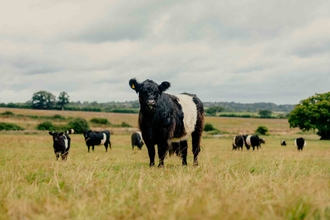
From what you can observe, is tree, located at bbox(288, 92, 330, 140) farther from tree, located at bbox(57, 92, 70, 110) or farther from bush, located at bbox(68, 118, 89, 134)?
tree, located at bbox(57, 92, 70, 110)

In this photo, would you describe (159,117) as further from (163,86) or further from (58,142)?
(58,142)

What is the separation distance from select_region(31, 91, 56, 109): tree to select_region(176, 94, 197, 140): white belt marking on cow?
13498cm

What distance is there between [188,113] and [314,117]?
202ft

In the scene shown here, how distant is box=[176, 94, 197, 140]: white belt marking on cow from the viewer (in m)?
10.5

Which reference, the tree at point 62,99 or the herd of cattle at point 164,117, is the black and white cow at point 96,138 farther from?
the tree at point 62,99

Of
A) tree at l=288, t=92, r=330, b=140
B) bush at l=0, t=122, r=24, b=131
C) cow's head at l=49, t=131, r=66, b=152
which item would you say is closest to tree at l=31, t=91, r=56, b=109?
bush at l=0, t=122, r=24, b=131

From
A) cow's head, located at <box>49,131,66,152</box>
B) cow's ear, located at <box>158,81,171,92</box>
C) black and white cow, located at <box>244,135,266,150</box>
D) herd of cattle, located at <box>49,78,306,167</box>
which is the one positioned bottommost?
black and white cow, located at <box>244,135,266,150</box>

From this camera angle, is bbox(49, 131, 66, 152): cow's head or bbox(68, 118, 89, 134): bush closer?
bbox(49, 131, 66, 152): cow's head

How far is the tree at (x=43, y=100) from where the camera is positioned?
138m

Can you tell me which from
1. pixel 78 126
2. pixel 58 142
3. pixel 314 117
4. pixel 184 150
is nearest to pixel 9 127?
pixel 78 126

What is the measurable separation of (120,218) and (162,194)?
0.72 m

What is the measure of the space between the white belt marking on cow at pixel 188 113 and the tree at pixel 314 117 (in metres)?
59.6

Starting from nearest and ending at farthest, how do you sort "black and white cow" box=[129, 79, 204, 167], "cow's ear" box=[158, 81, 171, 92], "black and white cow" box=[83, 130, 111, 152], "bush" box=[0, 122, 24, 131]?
"black and white cow" box=[129, 79, 204, 167] < "cow's ear" box=[158, 81, 171, 92] < "black and white cow" box=[83, 130, 111, 152] < "bush" box=[0, 122, 24, 131]

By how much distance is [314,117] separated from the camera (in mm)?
66000
